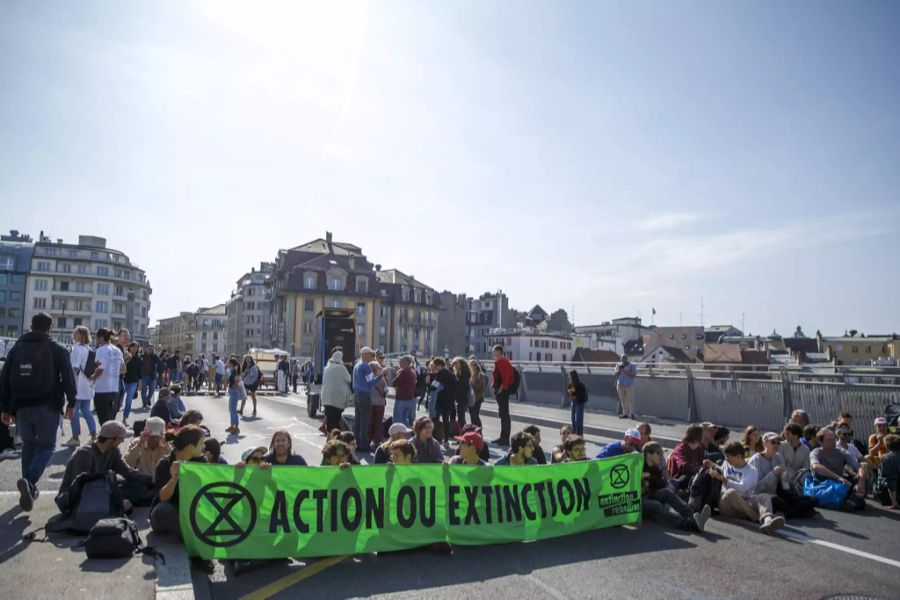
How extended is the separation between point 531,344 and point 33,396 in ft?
307

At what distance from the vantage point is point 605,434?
15.7 meters

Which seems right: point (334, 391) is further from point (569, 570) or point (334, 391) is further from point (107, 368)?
point (569, 570)

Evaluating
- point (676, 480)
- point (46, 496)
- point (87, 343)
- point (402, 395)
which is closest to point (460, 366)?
point (402, 395)

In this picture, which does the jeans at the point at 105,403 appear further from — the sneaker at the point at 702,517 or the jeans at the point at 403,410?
the sneaker at the point at 702,517

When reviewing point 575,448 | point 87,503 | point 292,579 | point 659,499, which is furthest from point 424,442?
point 87,503

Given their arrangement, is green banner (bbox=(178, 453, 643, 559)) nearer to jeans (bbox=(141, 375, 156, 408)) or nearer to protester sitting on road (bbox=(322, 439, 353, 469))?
protester sitting on road (bbox=(322, 439, 353, 469))

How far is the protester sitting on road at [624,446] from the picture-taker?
318 inches

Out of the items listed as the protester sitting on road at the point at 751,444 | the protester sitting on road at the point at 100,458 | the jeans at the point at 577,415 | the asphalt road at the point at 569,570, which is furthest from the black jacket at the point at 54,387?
the jeans at the point at 577,415

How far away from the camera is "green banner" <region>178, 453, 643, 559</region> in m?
5.52

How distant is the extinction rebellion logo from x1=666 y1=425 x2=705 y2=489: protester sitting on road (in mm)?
5431

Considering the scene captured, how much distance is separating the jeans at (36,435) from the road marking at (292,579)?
3298 mm

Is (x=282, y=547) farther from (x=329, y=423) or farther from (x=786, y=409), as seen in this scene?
(x=786, y=409)

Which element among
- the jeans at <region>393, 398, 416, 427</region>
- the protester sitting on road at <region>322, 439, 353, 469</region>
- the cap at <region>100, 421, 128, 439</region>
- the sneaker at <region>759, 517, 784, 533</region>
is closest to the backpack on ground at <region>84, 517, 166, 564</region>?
the cap at <region>100, 421, 128, 439</region>

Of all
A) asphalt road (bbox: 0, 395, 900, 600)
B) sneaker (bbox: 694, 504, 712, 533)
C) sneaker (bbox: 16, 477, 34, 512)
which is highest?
sneaker (bbox: 16, 477, 34, 512)
